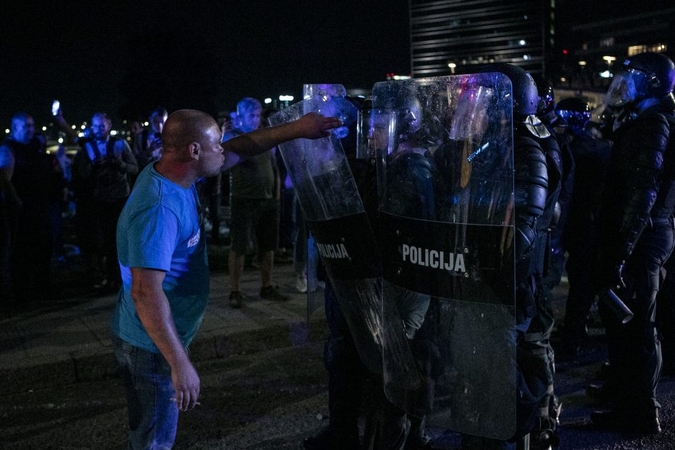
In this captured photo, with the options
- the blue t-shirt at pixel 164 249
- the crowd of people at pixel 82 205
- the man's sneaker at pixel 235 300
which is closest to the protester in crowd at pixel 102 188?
the crowd of people at pixel 82 205

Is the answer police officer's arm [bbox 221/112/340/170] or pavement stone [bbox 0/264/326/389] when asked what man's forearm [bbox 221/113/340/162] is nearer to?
police officer's arm [bbox 221/112/340/170]

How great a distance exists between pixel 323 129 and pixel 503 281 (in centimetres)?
108

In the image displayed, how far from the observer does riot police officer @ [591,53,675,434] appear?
4.18 m

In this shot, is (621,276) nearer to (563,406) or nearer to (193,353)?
(563,406)

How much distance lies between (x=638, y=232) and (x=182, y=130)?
9.35 feet

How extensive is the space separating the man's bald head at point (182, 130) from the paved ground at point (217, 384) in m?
1.77

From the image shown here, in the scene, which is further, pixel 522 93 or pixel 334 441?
pixel 334 441

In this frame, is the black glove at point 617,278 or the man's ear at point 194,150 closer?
the man's ear at point 194,150

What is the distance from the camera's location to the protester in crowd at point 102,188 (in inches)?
303

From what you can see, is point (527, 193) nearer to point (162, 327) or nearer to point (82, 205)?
point (162, 327)

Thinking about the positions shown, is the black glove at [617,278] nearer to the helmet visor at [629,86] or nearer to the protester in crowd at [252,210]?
the helmet visor at [629,86]

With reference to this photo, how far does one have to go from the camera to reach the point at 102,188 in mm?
7656

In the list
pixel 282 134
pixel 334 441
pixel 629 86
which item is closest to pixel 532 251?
pixel 282 134

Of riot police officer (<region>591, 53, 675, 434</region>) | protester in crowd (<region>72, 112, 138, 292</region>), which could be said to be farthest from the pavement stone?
riot police officer (<region>591, 53, 675, 434</region>)
